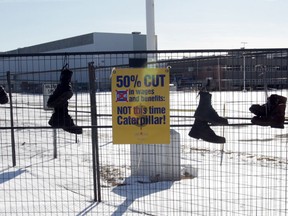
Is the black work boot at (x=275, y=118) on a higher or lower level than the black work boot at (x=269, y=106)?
lower

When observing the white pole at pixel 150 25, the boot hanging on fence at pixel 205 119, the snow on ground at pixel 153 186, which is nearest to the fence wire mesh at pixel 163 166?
the snow on ground at pixel 153 186

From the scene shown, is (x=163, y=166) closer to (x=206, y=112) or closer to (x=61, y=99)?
(x=206, y=112)

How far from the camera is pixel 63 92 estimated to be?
15.6 feet

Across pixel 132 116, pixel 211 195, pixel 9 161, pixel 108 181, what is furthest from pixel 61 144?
pixel 132 116

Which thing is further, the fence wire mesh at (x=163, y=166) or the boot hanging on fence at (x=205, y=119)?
the fence wire mesh at (x=163, y=166)

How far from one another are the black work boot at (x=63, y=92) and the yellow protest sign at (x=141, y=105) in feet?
2.09

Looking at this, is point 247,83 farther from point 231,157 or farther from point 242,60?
point 231,157

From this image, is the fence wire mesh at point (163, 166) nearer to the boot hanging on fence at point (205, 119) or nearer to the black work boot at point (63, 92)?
the boot hanging on fence at point (205, 119)

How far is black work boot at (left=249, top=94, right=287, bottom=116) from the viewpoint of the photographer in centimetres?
467

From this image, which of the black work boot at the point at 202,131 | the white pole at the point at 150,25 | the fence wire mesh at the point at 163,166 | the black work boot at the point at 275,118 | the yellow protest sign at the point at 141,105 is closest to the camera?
the yellow protest sign at the point at 141,105

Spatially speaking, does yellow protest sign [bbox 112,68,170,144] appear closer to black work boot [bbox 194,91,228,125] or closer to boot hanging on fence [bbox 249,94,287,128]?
black work boot [bbox 194,91,228,125]

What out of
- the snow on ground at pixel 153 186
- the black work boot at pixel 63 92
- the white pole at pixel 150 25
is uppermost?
the white pole at pixel 150 25

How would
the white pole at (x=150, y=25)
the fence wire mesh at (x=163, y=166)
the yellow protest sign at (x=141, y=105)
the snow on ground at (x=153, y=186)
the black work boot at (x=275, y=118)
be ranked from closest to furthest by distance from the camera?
the yellow protest sign at (x=141, y=105) → the black work boot at (x=275, y=118) → the fence wire mesh at (x=163, y=166) → the snow on ground at (x=153, y=186) → the white pole at (x=150, y=25)

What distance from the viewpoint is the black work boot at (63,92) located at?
4742 millimetres
